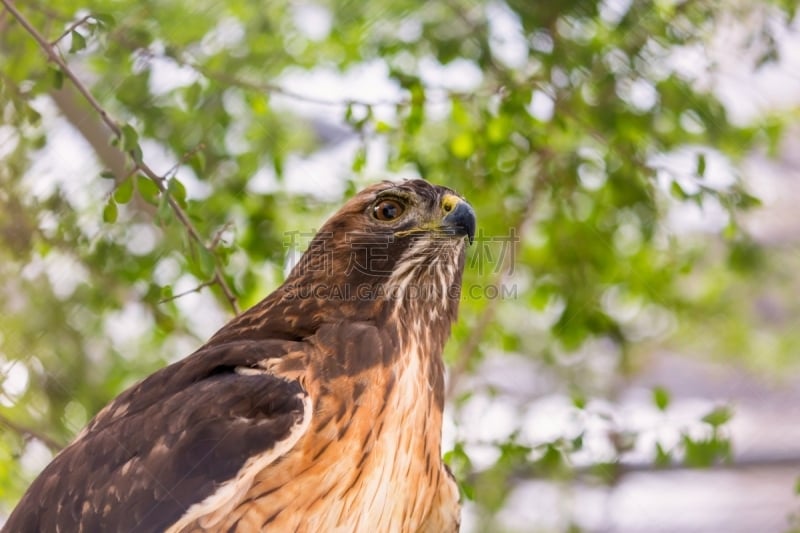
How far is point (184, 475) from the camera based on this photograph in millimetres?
2781

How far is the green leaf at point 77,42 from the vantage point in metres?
3.17

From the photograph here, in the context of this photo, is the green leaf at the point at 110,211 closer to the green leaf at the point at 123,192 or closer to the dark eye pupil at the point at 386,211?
the green leaf at the point at 123,192

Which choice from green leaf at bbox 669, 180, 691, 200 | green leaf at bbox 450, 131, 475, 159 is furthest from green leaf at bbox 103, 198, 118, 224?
green leaf at bbox 669, 180, 691, 200

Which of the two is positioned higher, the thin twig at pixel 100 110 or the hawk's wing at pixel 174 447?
the thin twig at pixel 100 110

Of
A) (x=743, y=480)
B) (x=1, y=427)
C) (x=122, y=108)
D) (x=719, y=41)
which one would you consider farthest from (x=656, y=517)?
(x=1, y=427)

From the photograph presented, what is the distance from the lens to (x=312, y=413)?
9.74 feet

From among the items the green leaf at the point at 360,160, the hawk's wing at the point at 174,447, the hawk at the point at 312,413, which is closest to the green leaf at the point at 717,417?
the hawk at the point at 312,413

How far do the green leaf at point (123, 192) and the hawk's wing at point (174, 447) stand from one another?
506 mm

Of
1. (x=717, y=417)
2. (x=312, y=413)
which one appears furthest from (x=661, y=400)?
(x=312, y=413)

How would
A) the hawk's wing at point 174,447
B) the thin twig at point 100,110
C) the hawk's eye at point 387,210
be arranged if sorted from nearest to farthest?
the hawk's wing at point 174,447
the thin twig at point 100,110
the hawk's eye at point 387,210

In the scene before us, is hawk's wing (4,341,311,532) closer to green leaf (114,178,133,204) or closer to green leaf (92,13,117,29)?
green leaf (114,178,133,204)

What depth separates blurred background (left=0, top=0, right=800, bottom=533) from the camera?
395cm

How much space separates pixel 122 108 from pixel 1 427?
5.45 ft

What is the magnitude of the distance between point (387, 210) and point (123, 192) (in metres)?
0.83
